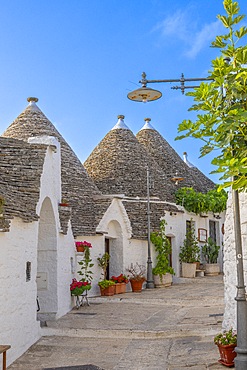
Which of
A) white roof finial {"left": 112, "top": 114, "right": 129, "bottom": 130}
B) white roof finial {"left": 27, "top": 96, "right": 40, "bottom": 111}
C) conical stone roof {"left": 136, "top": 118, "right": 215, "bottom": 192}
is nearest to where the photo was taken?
white roof finial {"left": 27, "top": 96, "right": 40, "bottom": 111}

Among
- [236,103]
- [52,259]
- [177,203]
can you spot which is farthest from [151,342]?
[177,203]

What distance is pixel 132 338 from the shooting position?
364 inches

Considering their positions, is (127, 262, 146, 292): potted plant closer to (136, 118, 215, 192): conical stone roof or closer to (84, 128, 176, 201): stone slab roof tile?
(84, 128, 176, 201): stone slab roof tile

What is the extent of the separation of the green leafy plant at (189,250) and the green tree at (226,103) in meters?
15.6

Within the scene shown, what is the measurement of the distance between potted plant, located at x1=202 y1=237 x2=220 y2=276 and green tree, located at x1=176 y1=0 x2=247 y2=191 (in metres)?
17.3

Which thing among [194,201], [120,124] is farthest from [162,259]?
[120,124]

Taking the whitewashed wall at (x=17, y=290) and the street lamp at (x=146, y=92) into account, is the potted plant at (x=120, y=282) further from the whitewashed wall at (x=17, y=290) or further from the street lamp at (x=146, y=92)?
the street lamp at (x=146, y=92)

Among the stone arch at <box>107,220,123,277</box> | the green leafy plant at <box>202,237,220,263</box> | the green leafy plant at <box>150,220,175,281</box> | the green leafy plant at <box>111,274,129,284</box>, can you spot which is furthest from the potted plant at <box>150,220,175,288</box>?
the green leafy plant at <box>202,237,220,263</box>

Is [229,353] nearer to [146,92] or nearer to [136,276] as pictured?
[146,92]

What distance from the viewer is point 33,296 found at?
29.2 ft

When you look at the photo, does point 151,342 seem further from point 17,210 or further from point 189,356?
point 17,210

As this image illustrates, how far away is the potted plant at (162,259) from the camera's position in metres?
18.5

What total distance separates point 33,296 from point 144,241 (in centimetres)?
1052

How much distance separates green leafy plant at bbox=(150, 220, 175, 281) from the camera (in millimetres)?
18622
